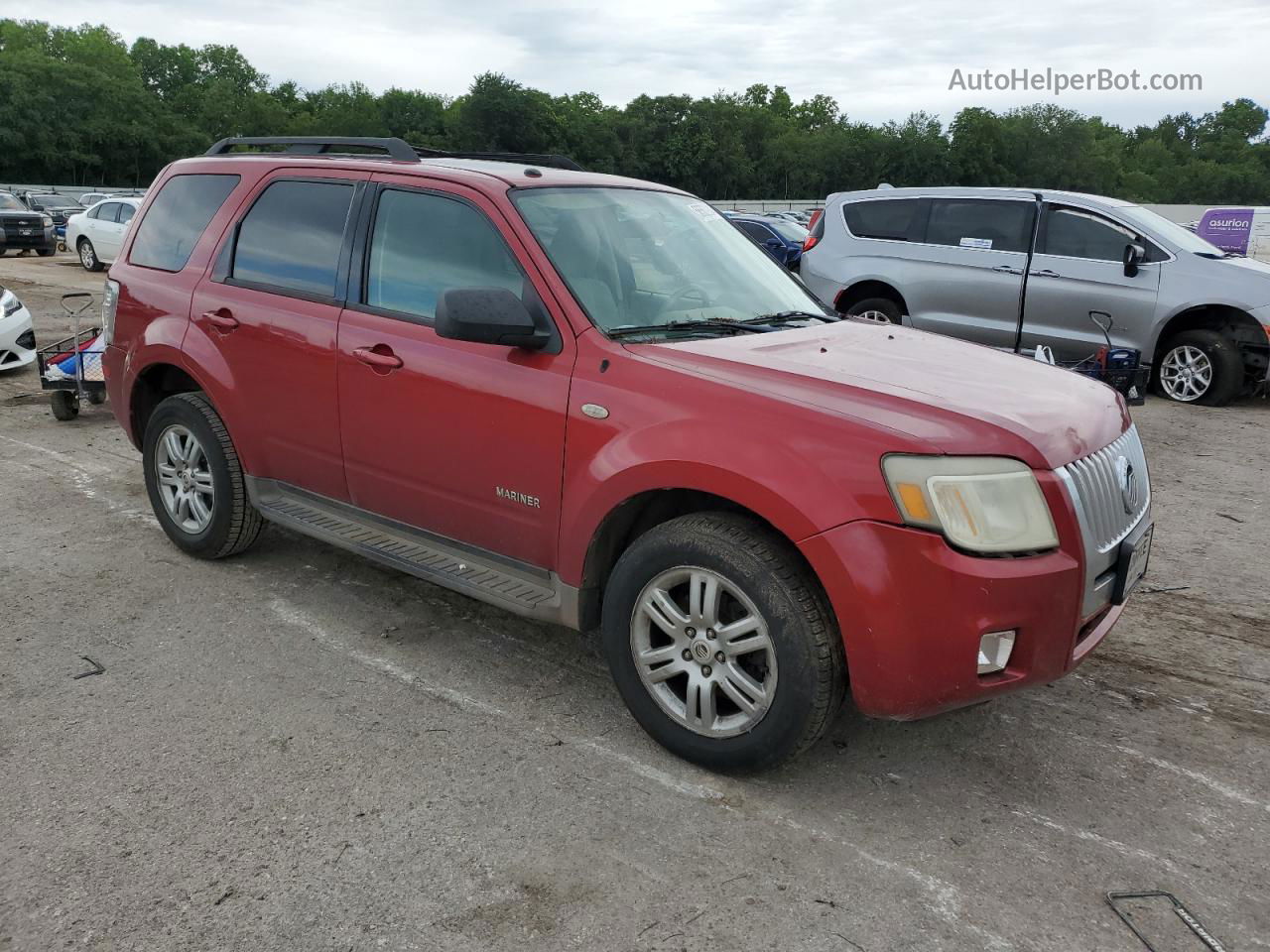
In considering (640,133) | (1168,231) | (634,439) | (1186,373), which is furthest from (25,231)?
(640,133)

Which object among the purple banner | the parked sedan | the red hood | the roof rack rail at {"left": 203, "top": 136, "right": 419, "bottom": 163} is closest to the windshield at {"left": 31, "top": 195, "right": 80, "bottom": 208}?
the parked sedan

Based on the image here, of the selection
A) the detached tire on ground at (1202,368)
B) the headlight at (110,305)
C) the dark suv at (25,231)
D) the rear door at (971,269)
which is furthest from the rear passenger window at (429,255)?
the dark suv at (25,231)

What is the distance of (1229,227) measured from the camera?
77.9 feet

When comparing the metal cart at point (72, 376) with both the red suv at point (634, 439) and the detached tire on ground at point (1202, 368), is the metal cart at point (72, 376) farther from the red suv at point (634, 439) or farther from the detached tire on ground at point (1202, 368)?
the detached tire on ground at point (1202, 368)

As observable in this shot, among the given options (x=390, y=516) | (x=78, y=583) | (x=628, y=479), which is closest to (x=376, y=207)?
(x=390, y=516)

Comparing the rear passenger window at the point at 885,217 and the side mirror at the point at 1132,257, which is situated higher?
the rear passenger window at the point at 885,217

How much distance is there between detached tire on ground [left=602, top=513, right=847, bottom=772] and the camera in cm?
298

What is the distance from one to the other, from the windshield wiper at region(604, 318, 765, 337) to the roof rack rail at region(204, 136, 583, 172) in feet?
4.07

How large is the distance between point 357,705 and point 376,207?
→ 1.96m

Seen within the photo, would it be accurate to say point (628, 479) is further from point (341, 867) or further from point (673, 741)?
point (341, 867)

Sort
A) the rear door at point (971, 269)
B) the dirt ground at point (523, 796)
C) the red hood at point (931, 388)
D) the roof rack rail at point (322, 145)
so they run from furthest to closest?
the rear door at point (971, 269)
the roof rack rail at point (322, 145)
the red hood at point (931, 388)
the dirt ground at point (523, 796)

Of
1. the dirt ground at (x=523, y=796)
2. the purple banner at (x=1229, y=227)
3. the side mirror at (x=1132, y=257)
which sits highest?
the purple banner at (x=1229, y=227)

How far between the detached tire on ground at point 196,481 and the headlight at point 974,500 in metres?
3.22

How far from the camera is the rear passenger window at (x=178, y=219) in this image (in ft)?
16.2
